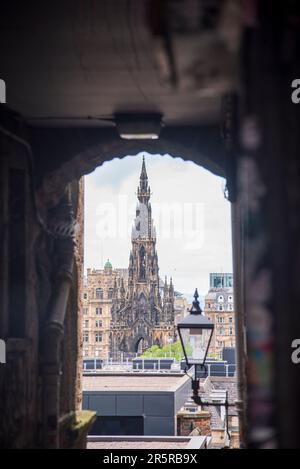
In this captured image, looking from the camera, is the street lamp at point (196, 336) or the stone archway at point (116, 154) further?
the stone archway at point (116, 154)

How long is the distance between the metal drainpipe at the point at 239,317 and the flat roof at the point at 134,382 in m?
16.5

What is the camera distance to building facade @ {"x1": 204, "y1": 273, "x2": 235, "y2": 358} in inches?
3984

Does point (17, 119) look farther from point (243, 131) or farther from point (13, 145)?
point (243, 131)

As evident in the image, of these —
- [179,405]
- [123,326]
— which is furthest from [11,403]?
[123,326]

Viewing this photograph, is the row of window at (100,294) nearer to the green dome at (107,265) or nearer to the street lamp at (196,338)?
the green dome at (107,265)

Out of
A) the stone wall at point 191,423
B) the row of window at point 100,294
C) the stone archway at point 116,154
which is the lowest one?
the stone wall at point 191,423

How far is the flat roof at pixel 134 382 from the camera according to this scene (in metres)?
25.7

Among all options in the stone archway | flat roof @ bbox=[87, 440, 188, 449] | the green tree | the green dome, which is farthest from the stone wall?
the green dome

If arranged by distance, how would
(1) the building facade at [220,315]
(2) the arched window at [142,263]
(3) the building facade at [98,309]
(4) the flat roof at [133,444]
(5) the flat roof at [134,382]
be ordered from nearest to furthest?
(4) the flat roof at [133,444], (5) the flat roof at [134,382], (2) the arched window at [142,263], (3) the building facade at [98,309], (1) the building facade at [220,315]

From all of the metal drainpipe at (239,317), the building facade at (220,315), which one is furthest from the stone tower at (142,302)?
the metal drainpipe at (239,317)

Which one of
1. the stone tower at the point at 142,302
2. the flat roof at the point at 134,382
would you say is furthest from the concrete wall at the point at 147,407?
the stone tower at the point at 142,302

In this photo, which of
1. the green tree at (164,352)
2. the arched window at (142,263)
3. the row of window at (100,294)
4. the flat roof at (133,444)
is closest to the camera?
the flat roof at (133,444)

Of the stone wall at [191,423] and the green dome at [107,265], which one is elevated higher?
the green dome at [107,265]

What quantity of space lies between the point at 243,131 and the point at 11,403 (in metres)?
5.75
